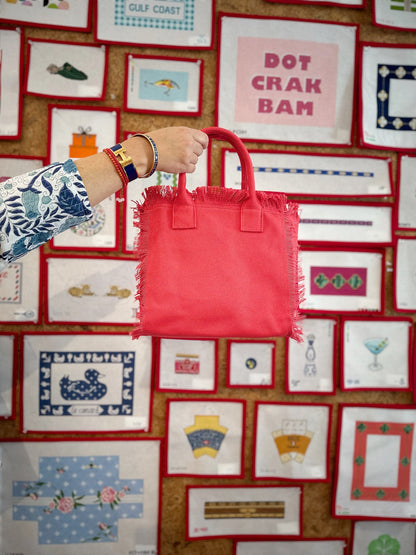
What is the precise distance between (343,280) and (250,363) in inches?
22.3

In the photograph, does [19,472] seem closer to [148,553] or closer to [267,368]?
[148,553]

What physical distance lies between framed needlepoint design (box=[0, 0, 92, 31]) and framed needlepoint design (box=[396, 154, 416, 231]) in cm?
151

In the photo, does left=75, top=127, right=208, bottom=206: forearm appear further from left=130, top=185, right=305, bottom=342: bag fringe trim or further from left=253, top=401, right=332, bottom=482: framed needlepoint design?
left=253, top=401, right=332, bottom=482: framed needlepoint design

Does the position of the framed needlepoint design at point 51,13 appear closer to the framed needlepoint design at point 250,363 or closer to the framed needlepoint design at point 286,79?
the framed needlepoint design at point 286,79

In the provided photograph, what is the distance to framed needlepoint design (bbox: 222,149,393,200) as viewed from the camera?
186cm

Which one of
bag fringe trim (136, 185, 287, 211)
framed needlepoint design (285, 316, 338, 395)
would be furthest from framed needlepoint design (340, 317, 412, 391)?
bag fringe trim (136, 185, 287, 211)

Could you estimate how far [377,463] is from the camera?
6.52 ft

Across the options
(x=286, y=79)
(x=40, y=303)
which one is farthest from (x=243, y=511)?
(x=286, y=79)

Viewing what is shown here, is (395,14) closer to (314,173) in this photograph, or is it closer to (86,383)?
(314,173)

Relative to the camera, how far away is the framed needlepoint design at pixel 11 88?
5.82ft

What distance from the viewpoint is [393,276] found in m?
1.95

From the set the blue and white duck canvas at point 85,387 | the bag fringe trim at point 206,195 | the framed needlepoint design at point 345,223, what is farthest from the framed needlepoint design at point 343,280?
the blue and white duck canvas at point 85,387

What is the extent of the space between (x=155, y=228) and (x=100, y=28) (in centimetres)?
116

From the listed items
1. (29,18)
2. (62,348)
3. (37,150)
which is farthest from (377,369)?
(29,18)
